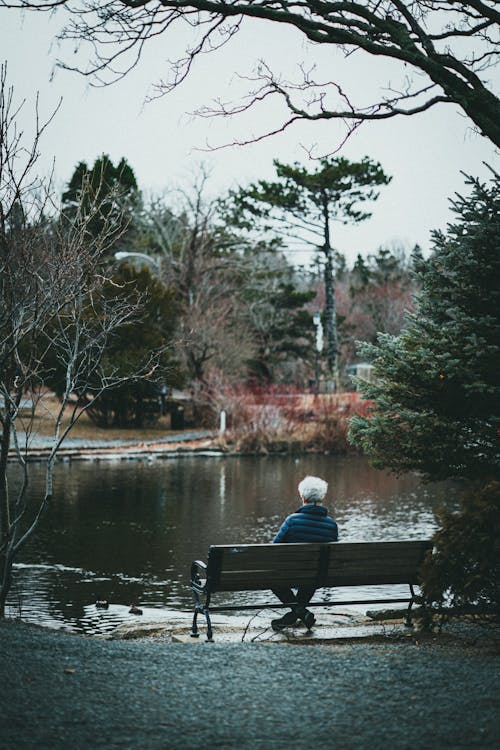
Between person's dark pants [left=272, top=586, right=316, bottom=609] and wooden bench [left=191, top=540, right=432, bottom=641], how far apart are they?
0.40 ft

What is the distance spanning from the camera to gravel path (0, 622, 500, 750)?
4504 mm

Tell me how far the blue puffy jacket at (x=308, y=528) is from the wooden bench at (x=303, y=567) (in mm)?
325

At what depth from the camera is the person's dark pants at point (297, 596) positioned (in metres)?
8.36

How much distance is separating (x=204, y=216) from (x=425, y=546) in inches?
1405

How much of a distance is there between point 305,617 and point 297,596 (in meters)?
0.21

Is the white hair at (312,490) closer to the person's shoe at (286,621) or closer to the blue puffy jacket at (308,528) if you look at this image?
the blue puffy jacket at (308,528)

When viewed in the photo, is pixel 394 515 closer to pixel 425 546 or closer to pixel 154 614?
pixel 154 614

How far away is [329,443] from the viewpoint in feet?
108

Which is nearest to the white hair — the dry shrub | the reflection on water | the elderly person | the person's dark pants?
the elderly person

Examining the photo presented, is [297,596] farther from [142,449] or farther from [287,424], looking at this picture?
[287,424]

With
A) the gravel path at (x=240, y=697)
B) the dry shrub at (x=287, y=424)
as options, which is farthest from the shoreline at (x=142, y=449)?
the gravel path at (x=240, y=697)

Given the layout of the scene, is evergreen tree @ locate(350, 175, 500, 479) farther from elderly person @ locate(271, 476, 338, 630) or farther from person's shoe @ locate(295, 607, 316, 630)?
person's shoe @ locate(295, 607, 316, 630)

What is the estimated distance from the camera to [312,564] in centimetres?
819

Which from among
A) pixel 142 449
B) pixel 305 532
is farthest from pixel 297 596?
pixel 142 449
